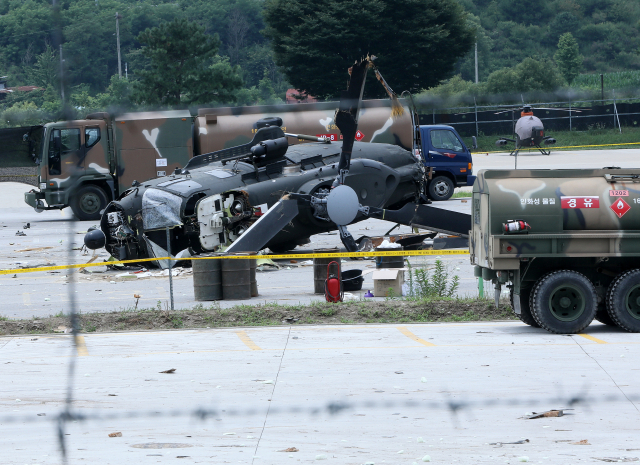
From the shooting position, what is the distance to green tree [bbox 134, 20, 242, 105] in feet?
141

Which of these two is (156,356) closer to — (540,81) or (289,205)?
(289,205)

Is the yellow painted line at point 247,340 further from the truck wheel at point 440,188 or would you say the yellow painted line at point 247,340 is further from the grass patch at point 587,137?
the grass patch at point 587,137

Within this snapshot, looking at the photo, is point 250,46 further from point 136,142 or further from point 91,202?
point 91,202

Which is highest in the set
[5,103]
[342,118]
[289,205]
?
[5,103]

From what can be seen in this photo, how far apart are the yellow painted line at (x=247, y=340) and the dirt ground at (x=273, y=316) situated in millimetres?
497

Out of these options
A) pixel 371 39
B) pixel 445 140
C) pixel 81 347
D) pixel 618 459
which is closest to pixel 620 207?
pixel 618 459

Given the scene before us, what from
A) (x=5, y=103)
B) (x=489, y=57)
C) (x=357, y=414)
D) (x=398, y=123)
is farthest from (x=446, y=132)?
(x=489, y=57)

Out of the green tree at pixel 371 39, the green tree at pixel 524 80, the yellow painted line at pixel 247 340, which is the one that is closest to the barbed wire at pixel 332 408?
the yellow painted line at pixel 247 340

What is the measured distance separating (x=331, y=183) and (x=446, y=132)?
11.3 meters

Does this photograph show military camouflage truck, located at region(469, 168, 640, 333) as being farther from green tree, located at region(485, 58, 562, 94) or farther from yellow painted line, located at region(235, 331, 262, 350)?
green tree, located at region(485, 58, 562, 94)

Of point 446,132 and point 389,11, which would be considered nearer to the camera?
point 446,132

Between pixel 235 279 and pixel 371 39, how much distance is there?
38545mm

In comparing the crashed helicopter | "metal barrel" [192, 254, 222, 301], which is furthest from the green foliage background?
"metal barrel" [192, 254, 222, 301]

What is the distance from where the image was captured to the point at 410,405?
7340 mm
